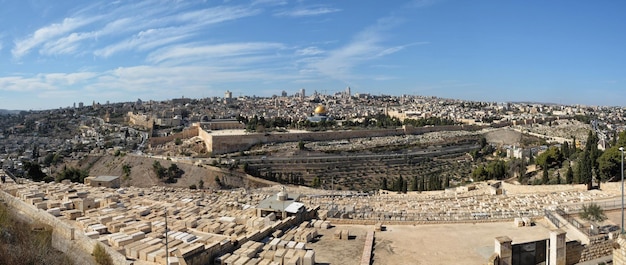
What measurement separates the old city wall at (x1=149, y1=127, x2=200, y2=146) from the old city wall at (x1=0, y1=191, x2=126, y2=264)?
3449 cm

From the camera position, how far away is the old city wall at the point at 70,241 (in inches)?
390

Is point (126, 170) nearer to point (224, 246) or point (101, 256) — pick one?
point (101, 256)

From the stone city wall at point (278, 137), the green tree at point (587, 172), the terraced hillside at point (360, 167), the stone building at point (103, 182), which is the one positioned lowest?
the terraced hillside at point (360, 167)

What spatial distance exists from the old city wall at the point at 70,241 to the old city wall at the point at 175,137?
34489mm

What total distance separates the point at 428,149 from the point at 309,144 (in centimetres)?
1305

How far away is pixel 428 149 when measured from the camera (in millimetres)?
49188

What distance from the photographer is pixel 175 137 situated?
5084cm

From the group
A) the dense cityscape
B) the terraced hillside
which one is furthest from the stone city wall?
the terraced hillside

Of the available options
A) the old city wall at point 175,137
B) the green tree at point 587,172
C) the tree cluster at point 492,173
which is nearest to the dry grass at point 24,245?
the green tree at point 587,172

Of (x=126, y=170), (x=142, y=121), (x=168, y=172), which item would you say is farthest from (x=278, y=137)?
(x=142, y=121)

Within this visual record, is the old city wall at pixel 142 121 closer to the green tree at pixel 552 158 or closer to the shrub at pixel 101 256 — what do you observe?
the green tree at pixel 552 158

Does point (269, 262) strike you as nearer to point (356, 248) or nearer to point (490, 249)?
point (356, 248)

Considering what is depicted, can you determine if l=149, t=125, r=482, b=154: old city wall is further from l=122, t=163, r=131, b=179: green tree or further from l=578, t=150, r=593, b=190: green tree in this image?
l=578, t=150, r=593, b=190: green tree

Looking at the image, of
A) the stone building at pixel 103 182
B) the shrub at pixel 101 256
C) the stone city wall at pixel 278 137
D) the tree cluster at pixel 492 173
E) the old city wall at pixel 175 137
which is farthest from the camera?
the old city wall at pixel 175 137
